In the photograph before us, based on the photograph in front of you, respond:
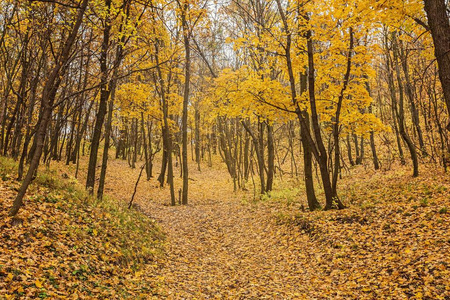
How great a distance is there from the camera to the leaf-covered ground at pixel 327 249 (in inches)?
233

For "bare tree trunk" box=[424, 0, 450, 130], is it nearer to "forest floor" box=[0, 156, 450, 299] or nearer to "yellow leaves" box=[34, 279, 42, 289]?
"forest floor" box=[0, 156, 450, 299]

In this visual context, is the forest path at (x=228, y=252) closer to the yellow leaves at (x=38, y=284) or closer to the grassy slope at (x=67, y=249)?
the grassy slope at (x=67, y=249)

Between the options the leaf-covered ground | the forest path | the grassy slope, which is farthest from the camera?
the forest path

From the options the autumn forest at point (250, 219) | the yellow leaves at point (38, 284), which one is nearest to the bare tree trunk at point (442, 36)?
the autumn forest at point (250, 219)

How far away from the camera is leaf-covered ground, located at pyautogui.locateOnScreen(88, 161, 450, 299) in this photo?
19.4 ft

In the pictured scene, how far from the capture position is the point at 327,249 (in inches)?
314

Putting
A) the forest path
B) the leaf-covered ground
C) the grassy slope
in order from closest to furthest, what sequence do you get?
the grassy slope → the leaf-covered ground → the forest path

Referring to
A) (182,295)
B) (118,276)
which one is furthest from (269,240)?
(118,276)

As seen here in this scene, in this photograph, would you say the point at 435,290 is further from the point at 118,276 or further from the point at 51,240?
the point at 51,240

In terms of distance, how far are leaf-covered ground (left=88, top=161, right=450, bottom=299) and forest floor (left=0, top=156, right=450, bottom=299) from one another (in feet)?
0.08

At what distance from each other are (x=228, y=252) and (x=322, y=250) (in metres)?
3.16

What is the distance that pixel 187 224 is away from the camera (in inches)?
503

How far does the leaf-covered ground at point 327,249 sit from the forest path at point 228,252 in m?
0.03

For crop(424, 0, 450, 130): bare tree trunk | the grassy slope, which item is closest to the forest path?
the grassy slope
